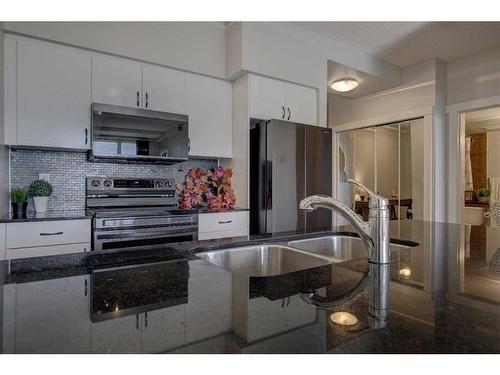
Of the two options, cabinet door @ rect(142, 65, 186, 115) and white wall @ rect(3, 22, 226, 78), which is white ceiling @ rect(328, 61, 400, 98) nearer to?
white wall @ rect(3, 22, 226, 78)

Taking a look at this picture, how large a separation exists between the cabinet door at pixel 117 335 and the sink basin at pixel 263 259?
0.67 meters

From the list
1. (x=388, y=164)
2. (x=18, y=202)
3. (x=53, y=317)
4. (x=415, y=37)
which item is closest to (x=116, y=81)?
(x=18, y=202)

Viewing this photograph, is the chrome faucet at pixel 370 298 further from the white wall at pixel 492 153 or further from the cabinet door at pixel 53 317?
the white wall at pixel 492 153

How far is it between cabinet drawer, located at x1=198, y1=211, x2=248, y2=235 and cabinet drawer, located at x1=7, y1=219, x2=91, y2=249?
0.84m

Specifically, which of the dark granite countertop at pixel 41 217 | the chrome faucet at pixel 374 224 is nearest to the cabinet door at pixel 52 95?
the dark granite countertop at pixel 41 217

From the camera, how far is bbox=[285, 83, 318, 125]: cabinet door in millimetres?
3205

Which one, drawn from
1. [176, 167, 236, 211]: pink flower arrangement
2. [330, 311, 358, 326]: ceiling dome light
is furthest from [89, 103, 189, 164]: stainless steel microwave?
[330, 311, 358, 326]: ceiling dome light

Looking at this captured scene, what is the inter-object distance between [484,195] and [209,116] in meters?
6.05

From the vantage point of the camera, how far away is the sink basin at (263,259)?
1207mm

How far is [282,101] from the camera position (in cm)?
316
